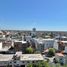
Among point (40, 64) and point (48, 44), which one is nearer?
point (40, 64)

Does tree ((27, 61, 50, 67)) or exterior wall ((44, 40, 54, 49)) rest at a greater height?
exterior wall ((44, 40, 54, 49))

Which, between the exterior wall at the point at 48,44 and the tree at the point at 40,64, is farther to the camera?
the exterior wall at the point at 48,44

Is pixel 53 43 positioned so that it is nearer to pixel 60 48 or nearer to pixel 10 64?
pixel 60 48

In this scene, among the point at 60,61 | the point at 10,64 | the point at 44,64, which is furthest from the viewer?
the point at 60,61

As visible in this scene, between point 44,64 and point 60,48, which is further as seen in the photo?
point 60,48

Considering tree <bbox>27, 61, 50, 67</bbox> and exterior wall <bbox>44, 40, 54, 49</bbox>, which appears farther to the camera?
exterior wall <bbox>44, 40, 54, 49</bbox>

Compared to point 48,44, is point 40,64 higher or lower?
lower

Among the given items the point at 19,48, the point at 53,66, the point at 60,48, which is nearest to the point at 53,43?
the point at 60,48

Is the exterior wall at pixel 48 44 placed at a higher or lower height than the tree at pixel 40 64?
higher

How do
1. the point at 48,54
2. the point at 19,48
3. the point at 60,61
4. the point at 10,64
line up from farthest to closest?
the point at 19,48
the point at 48,54
the point at 60,61
the point at 10,64
